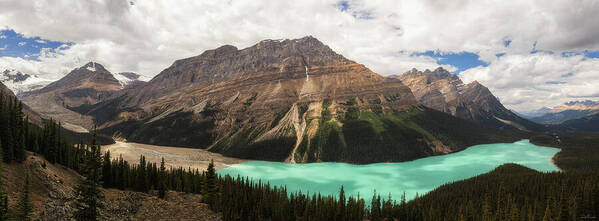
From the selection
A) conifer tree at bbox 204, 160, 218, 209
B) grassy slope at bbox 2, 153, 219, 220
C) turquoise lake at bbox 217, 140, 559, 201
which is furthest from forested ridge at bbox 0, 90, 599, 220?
turquoise lake at bbox 217, 140, 559, 201

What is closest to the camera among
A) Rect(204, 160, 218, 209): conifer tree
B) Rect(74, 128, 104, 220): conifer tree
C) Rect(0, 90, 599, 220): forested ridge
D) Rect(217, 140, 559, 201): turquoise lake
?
Rect(74, 128, 104, 220): conifer tree

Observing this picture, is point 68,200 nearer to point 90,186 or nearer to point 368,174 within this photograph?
point 90,186

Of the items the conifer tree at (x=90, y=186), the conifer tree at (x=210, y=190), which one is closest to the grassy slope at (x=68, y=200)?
the conifer tree at (x=210, y=190)

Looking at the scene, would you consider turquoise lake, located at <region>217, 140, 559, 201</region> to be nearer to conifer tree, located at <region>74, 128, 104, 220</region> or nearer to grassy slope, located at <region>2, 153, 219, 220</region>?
grassy slope, located at <region>2, 153, 219, 220</region>

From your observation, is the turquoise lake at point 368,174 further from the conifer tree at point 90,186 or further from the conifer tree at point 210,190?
the conifer tree at point 90,186

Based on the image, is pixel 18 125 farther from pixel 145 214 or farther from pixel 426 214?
pixel 426 214

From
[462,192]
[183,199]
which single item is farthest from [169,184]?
[462,192]
